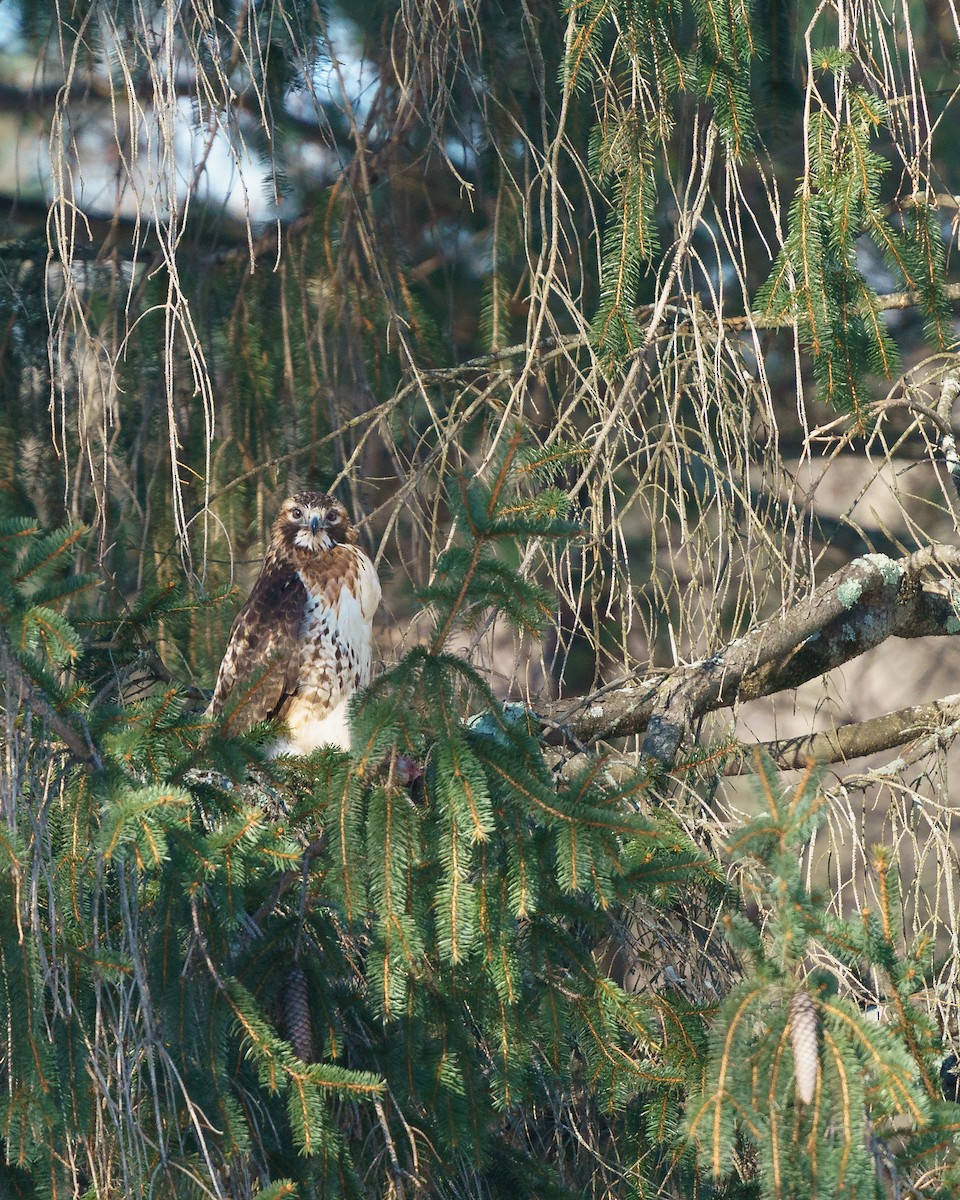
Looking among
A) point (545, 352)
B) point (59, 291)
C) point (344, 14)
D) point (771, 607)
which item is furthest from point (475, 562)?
point (771, 607)

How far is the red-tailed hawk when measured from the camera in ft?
11.5

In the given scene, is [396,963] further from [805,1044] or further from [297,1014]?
[805,1044]

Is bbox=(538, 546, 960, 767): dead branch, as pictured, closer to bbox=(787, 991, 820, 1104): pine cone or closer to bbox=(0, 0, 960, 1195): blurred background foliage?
bbox=(0, 0, 960, 1195): blurred background foliage

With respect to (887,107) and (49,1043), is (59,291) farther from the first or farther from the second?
(49,1043)

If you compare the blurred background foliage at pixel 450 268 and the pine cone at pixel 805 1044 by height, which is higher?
the blurred background foliage at pixel 450 268

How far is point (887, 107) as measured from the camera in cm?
264

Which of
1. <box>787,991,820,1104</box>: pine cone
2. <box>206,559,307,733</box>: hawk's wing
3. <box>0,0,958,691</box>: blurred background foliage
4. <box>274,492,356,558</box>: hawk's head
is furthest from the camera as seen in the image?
Result: <box>274,492,356,558</box>: hawk's head

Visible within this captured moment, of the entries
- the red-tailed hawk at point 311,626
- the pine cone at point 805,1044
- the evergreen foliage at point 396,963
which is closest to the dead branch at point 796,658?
the red-tailed hawk at point 311,626

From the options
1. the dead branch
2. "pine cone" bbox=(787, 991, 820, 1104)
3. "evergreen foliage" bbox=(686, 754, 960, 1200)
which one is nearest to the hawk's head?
the dead branch

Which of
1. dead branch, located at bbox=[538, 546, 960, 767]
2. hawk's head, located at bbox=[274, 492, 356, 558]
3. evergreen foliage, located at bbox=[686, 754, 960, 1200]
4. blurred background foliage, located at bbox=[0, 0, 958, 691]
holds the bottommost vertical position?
evergreen foliage, located at bbox=[686, 754, 960, 1200]

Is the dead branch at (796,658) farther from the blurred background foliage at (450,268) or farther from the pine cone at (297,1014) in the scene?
the pine cone at (297,1014)

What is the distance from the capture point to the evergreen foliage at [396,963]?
1.76m

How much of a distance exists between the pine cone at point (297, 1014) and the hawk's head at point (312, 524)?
5.47 ft

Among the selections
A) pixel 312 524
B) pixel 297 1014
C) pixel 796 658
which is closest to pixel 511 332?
pixel 312 524
